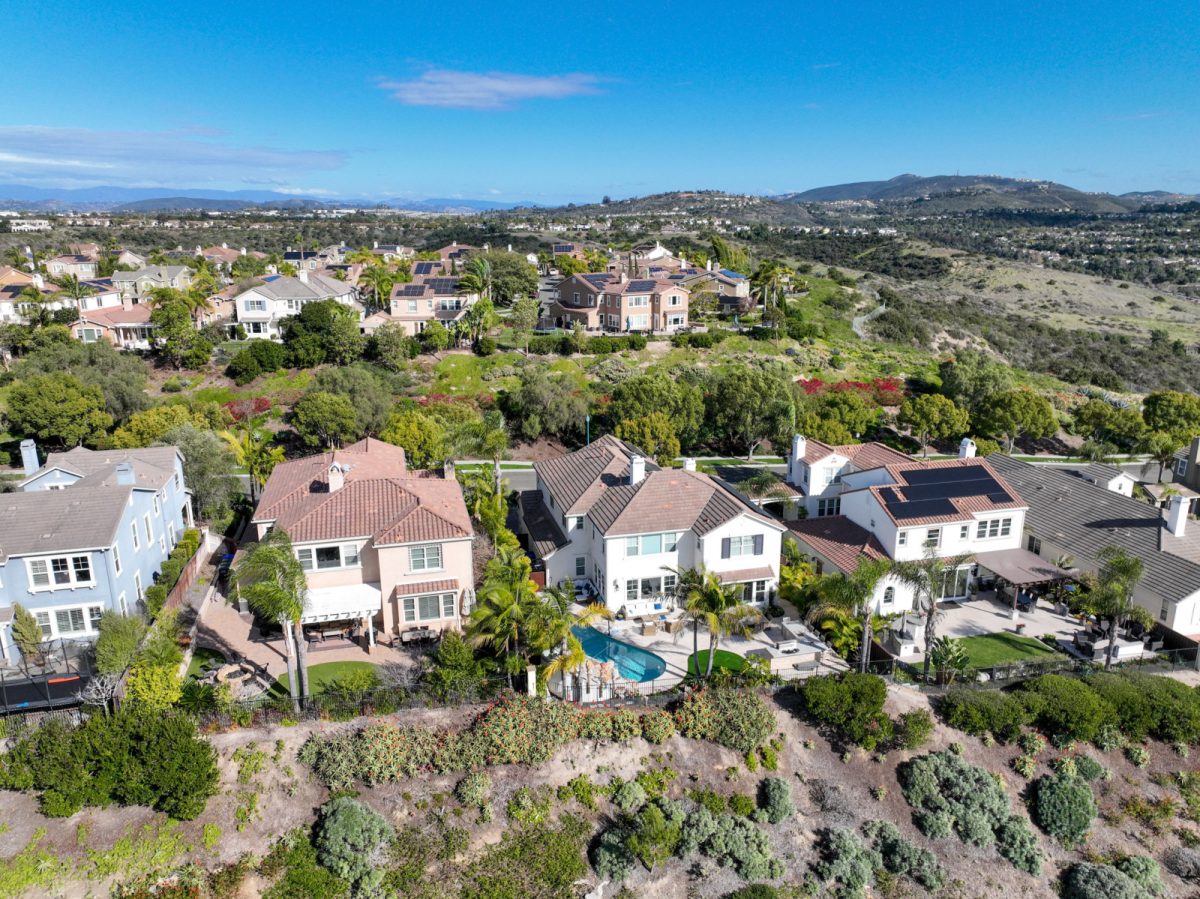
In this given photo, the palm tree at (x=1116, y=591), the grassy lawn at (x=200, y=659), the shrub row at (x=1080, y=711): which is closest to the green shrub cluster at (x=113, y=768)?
the grassy lawn at (x=200, y=659)

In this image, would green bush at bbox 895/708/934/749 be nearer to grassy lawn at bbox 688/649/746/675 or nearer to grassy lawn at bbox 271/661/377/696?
grassy lawn at bbox 688/649/746/675

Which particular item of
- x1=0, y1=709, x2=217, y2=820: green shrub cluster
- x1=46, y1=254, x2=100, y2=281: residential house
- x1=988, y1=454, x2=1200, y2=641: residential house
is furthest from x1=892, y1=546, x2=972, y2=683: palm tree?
x1=46, y1=254, x2=100, y2=281: residential house

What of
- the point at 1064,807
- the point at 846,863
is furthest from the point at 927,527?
the point at 846,863

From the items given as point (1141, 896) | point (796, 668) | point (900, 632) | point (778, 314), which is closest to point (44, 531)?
point (796, 668)

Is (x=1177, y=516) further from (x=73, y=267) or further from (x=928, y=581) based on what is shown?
(x=73, y=267)

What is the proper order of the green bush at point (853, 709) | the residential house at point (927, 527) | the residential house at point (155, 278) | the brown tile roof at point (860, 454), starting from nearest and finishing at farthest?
the green bush at point (853, 709) < the residential house at point (927, 527) < the brown tile roof at point (860, 454) < the residential house at point (155, 278)

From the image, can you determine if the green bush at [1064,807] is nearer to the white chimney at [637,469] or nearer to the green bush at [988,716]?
the green bush at [988,716]

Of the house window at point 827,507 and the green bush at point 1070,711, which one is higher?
the house window at point 827,507
